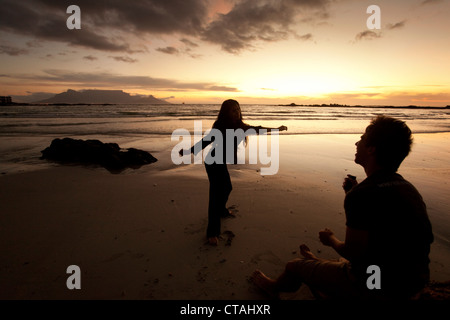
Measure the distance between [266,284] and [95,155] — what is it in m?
8.16

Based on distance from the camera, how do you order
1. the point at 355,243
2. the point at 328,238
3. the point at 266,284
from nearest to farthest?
1. the point at 355,243
2. the point at 328,238
3. the point at 266,284

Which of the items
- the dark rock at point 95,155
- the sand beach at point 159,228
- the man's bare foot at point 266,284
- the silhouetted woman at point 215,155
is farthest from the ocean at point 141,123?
the man's bare foot at point 266,284

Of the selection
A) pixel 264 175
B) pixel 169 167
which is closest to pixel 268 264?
pixel 264 175

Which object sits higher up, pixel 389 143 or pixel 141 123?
pixel 141 123

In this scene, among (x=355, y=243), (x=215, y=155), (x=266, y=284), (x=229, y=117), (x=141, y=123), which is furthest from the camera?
(x=141, y=123)

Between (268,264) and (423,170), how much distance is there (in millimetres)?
8070

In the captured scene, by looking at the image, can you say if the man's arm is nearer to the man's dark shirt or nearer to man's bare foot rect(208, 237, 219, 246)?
the man's dark shirt

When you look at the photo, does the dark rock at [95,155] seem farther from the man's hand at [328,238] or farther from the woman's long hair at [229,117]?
the man's hand at [328,238]

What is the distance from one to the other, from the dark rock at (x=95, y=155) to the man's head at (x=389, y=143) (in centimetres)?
769

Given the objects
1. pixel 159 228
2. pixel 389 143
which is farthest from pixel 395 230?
pixel 159 228

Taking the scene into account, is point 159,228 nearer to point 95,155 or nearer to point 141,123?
point 95,155

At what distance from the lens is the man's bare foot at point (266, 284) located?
8.83ft

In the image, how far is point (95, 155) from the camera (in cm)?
873
